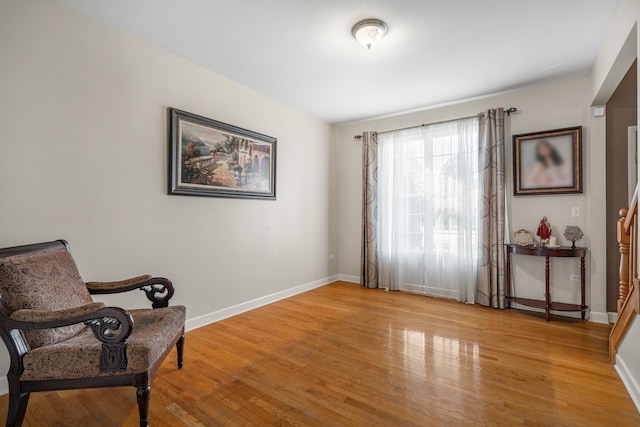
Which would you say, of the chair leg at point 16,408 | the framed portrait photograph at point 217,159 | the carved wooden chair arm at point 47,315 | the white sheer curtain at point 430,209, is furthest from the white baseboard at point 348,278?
the chair leg at point 16,408

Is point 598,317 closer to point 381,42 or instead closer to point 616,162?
point 616,162

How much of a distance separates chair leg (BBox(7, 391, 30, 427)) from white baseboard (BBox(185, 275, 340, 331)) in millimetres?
1531

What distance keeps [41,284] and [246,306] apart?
2.18 m

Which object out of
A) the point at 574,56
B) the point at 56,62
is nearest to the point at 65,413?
the point at 56,62

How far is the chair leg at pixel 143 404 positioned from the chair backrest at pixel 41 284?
597 mm

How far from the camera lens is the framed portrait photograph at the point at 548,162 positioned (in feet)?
11.2

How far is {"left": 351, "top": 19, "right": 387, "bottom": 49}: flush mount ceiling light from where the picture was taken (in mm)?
2432

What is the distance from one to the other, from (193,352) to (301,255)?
225cm

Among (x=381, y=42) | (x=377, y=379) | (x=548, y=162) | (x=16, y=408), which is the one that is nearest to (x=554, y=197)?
(x=548, y=162)

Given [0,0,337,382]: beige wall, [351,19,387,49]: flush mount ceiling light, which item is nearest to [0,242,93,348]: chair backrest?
[0,0,337,382]: beige wall

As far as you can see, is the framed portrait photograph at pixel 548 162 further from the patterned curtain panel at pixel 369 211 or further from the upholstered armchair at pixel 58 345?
the upholstered armchair at pixel 58 345

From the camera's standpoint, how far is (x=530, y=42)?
108 inches

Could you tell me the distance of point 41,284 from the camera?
1.76 m

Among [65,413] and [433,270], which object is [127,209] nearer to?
[65,413]
